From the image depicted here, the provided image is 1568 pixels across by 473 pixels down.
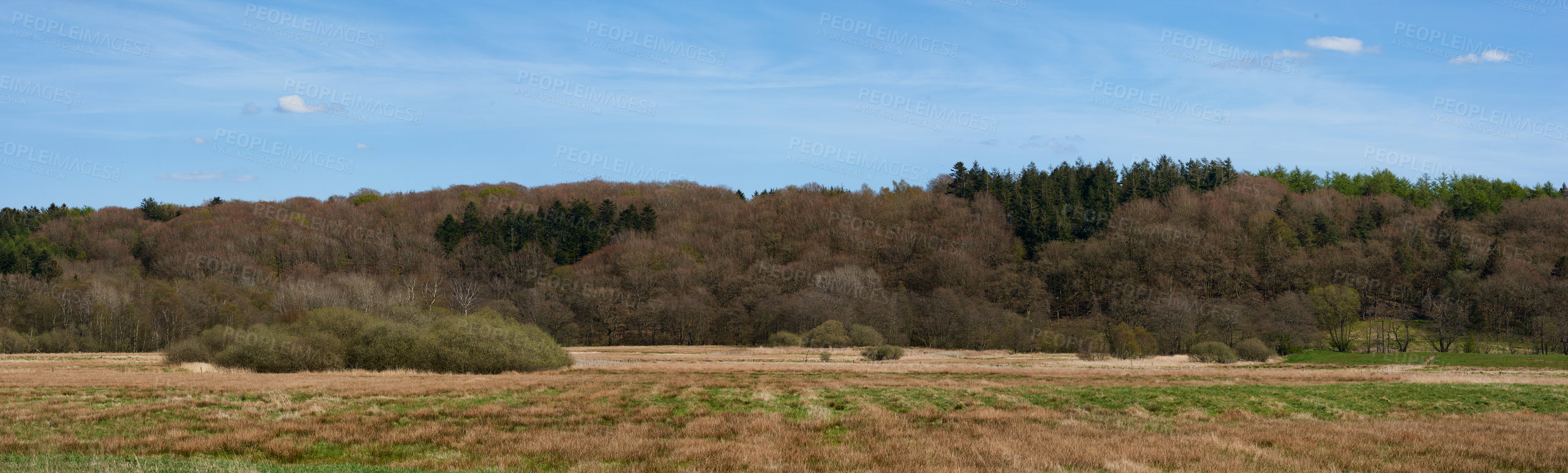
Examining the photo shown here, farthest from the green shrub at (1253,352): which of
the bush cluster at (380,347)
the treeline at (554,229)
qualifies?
the treeline at (554,229)

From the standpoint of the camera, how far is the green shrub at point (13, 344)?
69031mm

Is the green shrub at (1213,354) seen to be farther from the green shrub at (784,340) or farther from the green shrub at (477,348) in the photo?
the green shrub at (477,348)

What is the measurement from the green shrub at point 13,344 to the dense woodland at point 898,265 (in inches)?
12.8

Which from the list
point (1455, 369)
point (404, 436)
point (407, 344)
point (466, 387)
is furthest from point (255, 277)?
point (1455, 369)

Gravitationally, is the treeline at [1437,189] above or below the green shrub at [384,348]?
above

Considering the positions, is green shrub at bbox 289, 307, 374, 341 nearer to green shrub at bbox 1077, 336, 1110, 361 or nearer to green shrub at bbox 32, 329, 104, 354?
green shrub at bbox 32, 329, 104, 354

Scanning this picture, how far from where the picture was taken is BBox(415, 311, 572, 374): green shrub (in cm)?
4206

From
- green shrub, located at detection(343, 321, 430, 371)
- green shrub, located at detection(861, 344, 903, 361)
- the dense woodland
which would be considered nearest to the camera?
green shrub, located at detection(343, 321, 430, 371)

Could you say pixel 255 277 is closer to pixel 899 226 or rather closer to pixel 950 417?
pixel 899 226

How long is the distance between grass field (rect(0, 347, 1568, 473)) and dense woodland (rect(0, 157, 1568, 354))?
42590 mm

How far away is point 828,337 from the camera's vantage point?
265ft

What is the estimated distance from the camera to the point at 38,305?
264 feet

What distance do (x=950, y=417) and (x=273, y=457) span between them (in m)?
13.6

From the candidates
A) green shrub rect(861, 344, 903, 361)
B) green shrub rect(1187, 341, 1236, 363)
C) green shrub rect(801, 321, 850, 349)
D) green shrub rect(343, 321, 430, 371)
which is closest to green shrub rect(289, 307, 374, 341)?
green shrub rect(343, 321, 430, 371)
